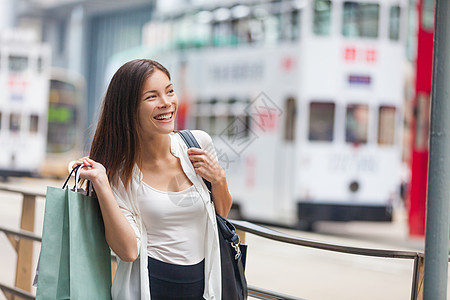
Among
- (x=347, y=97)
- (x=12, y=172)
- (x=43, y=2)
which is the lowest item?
(x=12, y=172)

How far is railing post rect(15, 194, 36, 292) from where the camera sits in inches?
169

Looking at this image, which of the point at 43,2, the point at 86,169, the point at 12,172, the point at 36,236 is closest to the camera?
the point at 86,169

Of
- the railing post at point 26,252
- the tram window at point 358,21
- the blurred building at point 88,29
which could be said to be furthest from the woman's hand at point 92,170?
the blurred building at point 88,29

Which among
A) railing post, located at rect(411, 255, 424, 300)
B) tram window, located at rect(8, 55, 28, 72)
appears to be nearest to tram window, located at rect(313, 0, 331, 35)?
railing post, located at rect(411, 255, 424, 300)

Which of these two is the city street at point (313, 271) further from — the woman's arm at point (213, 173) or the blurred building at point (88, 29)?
the blurred building at point (88, 29)

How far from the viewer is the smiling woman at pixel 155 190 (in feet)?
6.68

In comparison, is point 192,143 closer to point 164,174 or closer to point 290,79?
point 164,174

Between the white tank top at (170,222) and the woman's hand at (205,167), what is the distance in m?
0.07

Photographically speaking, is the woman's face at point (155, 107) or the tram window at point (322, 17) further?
the tram window at point (322, 17)

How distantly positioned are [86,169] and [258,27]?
9815mm

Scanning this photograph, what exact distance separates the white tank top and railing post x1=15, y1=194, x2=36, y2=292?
7.88 feet

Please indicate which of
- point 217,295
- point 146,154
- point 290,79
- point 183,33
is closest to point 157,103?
point 146,154

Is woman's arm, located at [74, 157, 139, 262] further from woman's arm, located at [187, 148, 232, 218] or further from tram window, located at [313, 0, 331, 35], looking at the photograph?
tram window, located at [313, 0, 331, 35]

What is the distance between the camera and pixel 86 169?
2008 mm
